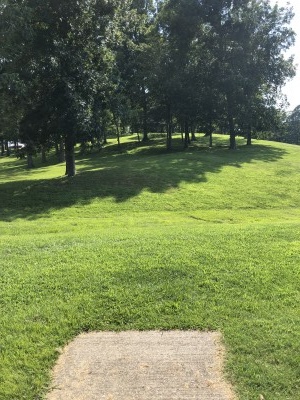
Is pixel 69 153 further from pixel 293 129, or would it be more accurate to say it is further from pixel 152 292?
pixel 293 129

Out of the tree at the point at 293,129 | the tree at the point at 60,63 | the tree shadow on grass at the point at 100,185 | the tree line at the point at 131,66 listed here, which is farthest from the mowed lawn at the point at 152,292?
the tree at the point at 293,129

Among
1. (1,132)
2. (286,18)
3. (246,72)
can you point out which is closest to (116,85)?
(1,132)

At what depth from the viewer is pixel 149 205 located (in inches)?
586

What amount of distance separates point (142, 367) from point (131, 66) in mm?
31949

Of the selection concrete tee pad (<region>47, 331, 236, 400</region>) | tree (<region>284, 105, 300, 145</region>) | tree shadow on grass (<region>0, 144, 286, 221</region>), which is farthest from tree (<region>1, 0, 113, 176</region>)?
tree (<region>284, 105, 300, 145</region>)

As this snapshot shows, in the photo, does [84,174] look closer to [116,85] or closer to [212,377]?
[116,85]

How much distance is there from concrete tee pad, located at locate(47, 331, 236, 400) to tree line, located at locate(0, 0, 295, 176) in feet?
42.6

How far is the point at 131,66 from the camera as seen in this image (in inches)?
1300

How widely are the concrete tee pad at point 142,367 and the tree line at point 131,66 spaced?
1299 cm

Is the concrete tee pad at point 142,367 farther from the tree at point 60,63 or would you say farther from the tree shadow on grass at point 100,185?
the tree at point 60,63

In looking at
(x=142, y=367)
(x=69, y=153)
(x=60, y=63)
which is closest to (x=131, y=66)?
(x=69, y=153)

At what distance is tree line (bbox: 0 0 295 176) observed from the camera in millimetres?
16719

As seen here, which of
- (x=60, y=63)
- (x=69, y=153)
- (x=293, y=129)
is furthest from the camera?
(x=293, y=129)

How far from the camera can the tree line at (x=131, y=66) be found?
16719 millimetres
